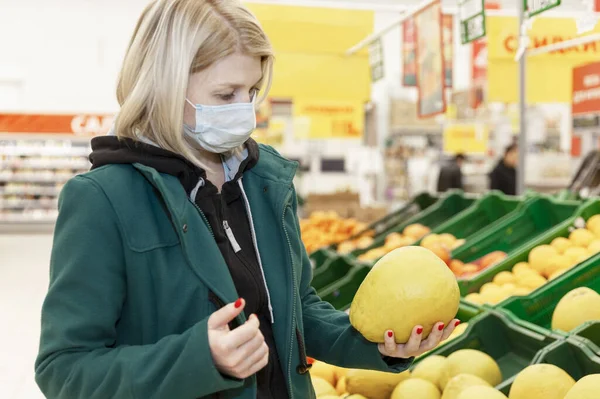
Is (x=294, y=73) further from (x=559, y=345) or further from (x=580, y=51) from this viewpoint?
(x=559, y=345)

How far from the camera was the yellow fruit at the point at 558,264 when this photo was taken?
9.65 ft

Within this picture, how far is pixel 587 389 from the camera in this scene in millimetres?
1561

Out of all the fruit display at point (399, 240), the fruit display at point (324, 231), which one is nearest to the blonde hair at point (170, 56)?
the fruit display at point (399, 240)

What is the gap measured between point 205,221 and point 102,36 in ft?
Answer: 47.6

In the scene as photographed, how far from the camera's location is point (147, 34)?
1.27m

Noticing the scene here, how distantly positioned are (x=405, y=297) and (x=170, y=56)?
2.21ft

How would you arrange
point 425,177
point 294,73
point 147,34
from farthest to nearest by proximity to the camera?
1. point 425,177
2. point 294,73
3. point 147,34

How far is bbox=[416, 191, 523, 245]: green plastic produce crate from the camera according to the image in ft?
13.7

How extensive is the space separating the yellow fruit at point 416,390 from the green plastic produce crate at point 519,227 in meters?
1.69

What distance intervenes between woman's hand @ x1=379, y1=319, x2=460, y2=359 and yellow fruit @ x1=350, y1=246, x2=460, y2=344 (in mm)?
14

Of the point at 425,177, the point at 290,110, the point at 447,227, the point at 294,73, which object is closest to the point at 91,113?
the point at 290,110

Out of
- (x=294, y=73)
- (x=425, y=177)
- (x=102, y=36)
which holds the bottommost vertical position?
(x=425, y=177)

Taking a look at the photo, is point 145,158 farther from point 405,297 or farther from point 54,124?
point 54,124

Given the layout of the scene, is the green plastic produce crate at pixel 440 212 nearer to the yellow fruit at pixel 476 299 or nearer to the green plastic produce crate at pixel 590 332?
the yellow fruit at pixel 476 299
